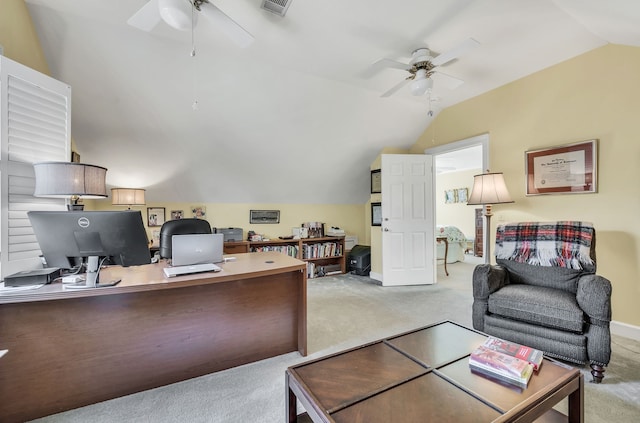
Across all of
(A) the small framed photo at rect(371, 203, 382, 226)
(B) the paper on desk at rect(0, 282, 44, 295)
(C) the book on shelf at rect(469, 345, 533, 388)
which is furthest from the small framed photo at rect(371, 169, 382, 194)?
(B) the paper on desk at rect(0, 282, 44, 295)

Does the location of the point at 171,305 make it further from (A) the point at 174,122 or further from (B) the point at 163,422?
(A) the point at 174,122

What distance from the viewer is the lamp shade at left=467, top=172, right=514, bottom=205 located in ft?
9.75

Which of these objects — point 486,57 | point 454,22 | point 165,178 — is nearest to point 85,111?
point 165,178

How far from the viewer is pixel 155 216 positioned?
3836 mm

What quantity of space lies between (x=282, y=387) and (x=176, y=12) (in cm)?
233

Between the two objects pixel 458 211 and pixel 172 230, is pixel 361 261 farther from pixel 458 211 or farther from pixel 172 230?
pixel 458 211

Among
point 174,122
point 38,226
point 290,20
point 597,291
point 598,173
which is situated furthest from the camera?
point 174,122

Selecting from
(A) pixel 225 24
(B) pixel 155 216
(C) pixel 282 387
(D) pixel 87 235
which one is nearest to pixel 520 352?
(C) pixel 282 387

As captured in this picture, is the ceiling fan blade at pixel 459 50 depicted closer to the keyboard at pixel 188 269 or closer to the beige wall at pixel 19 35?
the keyboard at pixel 188 269

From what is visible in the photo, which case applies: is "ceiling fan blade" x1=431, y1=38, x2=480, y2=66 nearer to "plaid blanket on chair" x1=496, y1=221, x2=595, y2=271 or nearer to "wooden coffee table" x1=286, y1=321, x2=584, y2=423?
"plaid blanket on chair" x1=496, y1=221, x2=595, y2=271

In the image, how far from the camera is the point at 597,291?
179cm

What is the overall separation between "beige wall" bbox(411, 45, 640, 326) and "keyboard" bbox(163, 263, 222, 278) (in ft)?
11.0

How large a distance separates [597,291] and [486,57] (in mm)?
2273

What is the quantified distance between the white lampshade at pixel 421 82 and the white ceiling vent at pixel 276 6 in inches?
51.3
